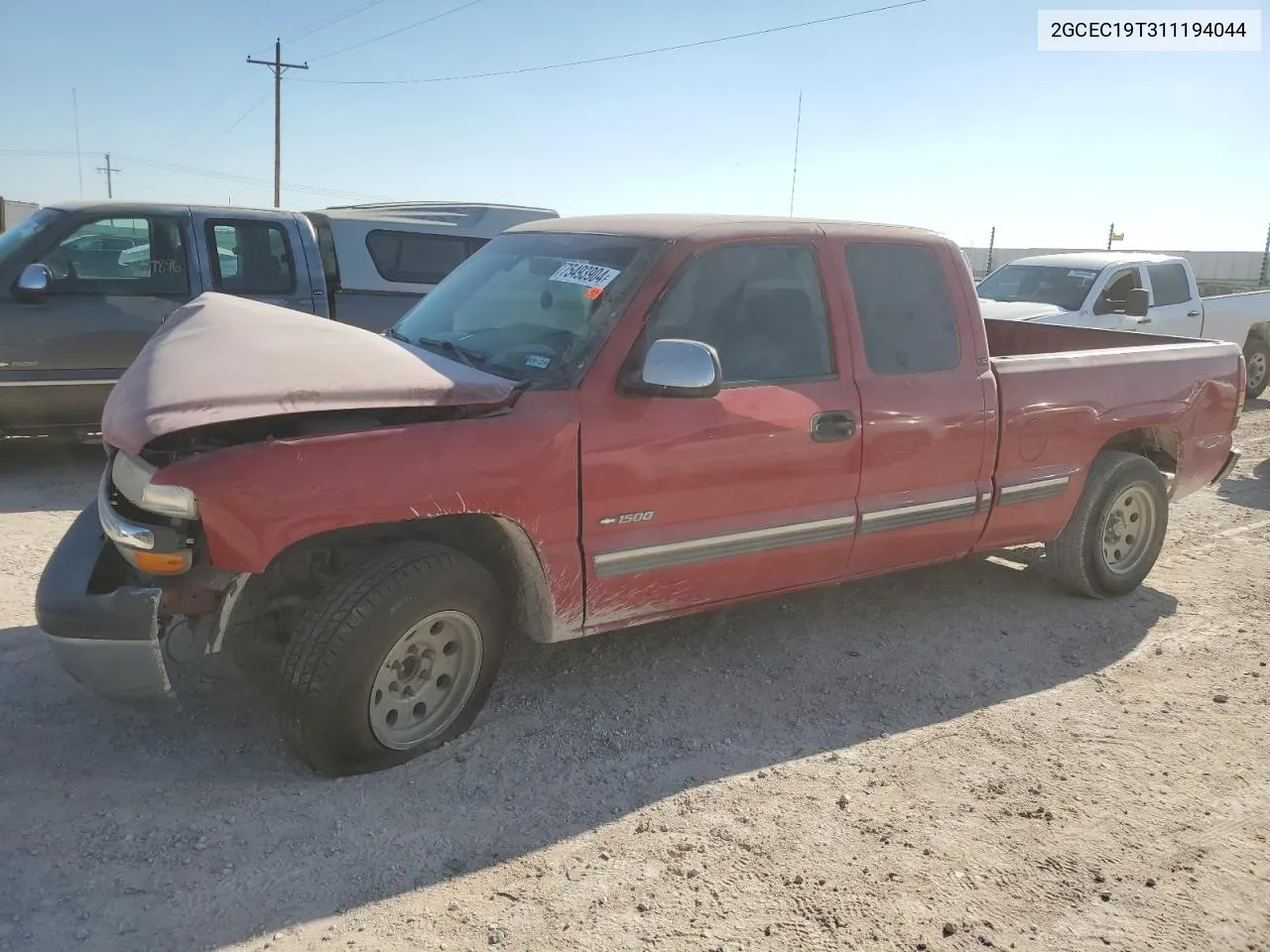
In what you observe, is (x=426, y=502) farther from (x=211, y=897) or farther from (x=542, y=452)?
(x=211, y=897)

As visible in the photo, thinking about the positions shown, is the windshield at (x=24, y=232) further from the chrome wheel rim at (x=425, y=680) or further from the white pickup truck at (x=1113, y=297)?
the white pickup truck at (x=1113, y=297)

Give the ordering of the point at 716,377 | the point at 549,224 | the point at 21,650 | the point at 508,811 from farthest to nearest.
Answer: the point at 549,224, the point at 21,650, the point at 716,377, the point at 508,811

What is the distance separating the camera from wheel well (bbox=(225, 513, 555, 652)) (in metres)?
3.29

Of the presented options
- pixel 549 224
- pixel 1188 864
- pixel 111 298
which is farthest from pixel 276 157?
pixel 1188 864

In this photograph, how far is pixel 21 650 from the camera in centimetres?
414

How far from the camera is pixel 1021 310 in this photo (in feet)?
33.5

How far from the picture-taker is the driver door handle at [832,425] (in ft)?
13.3

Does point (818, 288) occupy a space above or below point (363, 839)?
above

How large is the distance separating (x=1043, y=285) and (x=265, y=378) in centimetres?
972

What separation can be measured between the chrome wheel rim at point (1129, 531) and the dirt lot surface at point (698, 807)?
2.35 ft

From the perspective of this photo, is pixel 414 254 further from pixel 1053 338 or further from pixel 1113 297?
pixel 1113 297

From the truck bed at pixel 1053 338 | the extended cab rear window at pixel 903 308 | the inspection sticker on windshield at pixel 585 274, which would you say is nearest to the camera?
the inspection sticker on windshield at pixel 585 274

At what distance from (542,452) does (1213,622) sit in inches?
150

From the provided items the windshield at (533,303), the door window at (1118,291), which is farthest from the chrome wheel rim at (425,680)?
the door window at (1118,291)
